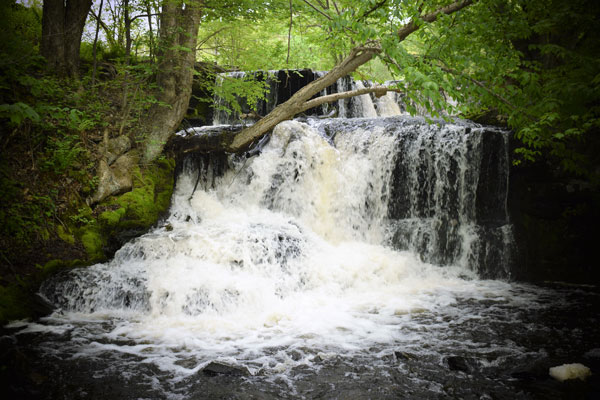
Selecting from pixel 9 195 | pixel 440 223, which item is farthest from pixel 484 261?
pixel 9 195

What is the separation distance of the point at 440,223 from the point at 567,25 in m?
4.53

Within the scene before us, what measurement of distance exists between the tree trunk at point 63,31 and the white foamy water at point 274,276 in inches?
130

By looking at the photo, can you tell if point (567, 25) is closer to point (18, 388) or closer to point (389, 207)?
point (389, 207)

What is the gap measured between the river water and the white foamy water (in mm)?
32

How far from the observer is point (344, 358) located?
13.8ft

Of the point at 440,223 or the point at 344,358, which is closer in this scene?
the point at 344,358

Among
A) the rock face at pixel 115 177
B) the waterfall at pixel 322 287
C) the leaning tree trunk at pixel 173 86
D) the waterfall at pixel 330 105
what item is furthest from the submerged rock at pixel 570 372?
the waterfall at pixel 330 105

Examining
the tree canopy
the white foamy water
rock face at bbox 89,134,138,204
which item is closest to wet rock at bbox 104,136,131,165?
rock face at bbox 89,134,138,204

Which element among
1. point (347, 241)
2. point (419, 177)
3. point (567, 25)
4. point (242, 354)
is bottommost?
point (242, 354)

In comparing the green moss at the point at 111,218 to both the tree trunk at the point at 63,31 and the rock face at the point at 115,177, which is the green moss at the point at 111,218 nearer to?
the rock face at the point at 115,177

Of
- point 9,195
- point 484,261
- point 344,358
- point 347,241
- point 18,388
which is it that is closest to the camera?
point 18,388

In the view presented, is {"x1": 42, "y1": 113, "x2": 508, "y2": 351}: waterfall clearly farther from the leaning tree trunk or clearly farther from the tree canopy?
the tree canopy

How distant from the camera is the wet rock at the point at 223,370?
3826 millimetres

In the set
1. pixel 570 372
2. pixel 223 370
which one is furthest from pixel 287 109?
pixel 570 372
